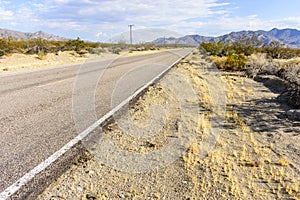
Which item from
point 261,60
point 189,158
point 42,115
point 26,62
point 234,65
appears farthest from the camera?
point 26,62

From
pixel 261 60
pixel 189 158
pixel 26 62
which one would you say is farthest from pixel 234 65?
pixel 26 62

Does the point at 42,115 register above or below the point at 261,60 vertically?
below

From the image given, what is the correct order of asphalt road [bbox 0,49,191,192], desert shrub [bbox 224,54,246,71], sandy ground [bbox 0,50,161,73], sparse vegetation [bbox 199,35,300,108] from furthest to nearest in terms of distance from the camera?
desert shrub [bbox 224,54,246,71] → sandy ground [bbox 0,50,161,73] → sparse vegetation [bbox 199,35,300,108] → asphalt road [bbox 0,49,191,192]

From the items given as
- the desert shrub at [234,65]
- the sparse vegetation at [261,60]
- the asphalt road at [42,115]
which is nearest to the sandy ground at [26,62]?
the asphalt road at [42,115]

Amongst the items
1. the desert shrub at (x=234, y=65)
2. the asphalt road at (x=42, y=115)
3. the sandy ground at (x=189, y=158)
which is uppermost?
the desert shrub at (x=234, y=65)

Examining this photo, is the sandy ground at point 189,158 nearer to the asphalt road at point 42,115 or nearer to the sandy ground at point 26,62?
the asphalt road at point 42,115

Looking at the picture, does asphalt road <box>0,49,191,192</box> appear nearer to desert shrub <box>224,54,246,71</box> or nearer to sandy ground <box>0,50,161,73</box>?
sandy ground <box>0,50,161,73</box>

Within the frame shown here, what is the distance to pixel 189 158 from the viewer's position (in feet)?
12.3

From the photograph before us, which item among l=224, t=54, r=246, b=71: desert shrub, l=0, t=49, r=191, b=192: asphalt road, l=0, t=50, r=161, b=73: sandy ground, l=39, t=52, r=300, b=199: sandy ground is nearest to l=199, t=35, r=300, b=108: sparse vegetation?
l=224, t=54, r=246, b=71: desert shrub

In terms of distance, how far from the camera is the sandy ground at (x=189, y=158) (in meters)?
2.95

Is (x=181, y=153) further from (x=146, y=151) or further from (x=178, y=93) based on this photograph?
(x=178, y=93)

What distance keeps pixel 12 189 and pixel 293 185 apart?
326 centimetres

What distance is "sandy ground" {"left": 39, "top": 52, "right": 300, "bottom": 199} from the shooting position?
2.95m

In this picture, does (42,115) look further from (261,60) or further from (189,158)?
(261,60)
